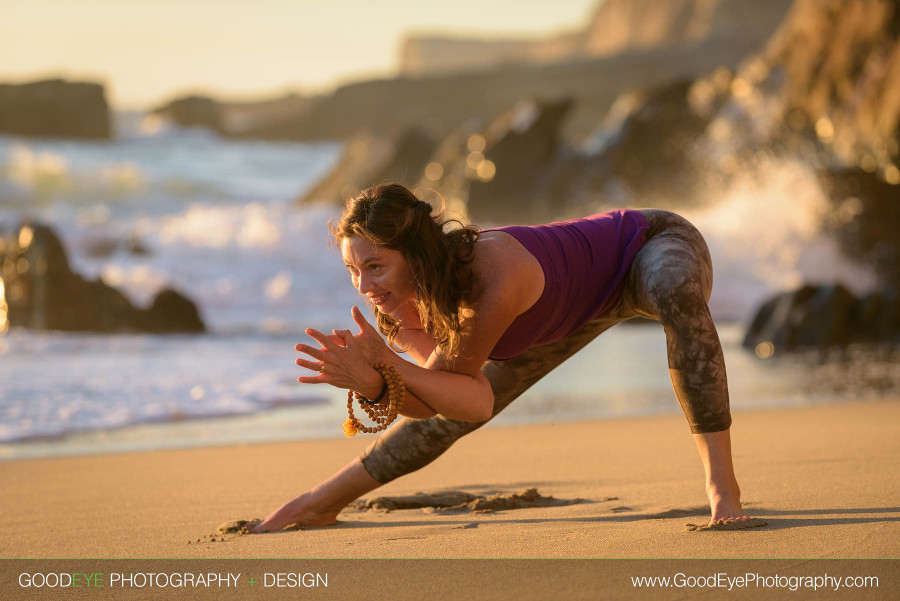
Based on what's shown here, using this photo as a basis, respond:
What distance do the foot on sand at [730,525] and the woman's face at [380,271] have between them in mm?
1001

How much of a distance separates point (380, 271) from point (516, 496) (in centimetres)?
129

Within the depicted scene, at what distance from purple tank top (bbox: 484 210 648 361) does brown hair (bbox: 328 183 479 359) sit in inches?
8.5

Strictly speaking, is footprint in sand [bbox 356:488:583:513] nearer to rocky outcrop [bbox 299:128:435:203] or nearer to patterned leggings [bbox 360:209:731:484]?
patterned leggings [bbox 360:209:731:484]

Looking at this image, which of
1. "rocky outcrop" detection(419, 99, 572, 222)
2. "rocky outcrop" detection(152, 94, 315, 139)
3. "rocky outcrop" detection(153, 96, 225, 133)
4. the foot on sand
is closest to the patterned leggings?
the foot on sand

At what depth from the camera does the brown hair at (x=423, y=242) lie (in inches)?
107

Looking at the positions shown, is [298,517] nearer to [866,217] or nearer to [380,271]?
[380,271]

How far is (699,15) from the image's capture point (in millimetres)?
139375

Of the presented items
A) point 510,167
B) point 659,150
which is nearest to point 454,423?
point 659,150

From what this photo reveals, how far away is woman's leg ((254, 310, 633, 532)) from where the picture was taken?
3.45 metres

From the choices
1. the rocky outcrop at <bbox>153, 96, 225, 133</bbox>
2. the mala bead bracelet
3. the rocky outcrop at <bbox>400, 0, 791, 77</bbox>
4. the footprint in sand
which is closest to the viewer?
the mala bead bracelet

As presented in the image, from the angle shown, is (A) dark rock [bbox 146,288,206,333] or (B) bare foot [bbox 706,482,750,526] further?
(A) dark rock [bbox 146,288,206,333]

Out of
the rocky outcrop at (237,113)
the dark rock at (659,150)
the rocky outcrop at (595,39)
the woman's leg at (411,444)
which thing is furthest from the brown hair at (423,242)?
the rocky outcrop at (595,39)

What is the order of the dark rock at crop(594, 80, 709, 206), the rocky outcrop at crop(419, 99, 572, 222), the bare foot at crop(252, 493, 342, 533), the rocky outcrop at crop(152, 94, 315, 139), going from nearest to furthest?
the bare foot at crop(252, 493, 342, 533) → the dark rock at crop(594, 80, 709, 206) → the rocky outcrop at crop(419, 99, 572, 222) → the rocky outcrop at crop(152, 94, 315, 139)

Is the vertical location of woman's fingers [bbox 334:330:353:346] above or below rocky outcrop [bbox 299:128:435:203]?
below
